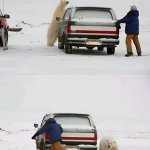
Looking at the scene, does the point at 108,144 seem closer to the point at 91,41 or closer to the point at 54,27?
the point at 91,41

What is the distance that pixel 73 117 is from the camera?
13289 millimetres

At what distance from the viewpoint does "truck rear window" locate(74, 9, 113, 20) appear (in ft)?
79.4

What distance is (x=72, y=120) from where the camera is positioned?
521 inches

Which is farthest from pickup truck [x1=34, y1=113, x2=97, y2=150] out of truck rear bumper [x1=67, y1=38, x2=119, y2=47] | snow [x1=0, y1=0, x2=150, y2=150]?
truck rear bumper [x1=67, y1=38, x2=119, y2=47]

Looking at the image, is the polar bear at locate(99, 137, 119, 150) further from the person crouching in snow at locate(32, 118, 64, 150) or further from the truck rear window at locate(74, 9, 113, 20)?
the truck rear window at locate(74, 9, 113, 20)

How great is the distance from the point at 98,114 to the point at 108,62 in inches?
240

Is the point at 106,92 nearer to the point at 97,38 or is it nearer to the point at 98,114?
the point at 98,114

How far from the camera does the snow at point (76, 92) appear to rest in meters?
14.8

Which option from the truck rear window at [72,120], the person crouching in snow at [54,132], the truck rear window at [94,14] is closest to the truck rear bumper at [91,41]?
the truck rear window at [94,14]

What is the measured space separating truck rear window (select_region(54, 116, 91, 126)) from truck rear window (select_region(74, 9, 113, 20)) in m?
11.0

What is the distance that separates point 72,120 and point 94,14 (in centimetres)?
1144

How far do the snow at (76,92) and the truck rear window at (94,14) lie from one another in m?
1.19

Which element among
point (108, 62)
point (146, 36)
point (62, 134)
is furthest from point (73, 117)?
point (146, 36)

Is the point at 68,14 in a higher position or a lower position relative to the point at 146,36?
higher
